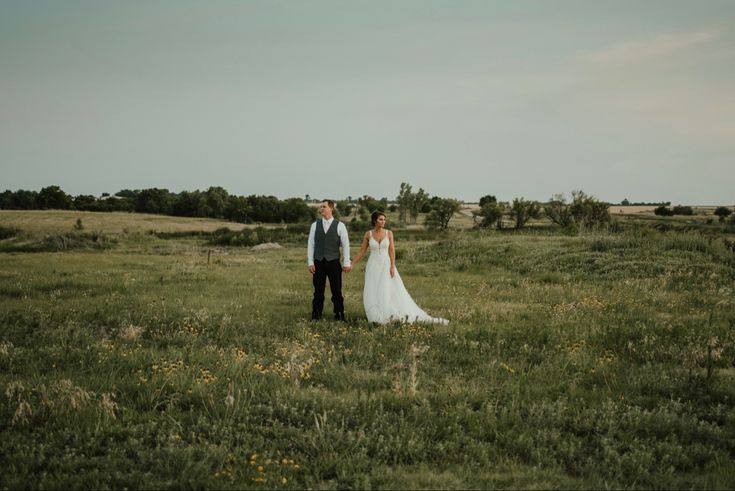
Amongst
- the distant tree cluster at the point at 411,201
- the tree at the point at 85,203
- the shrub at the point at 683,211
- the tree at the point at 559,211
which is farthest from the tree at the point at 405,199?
the tree at the point at 85,203

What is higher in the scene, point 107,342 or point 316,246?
point 316,246

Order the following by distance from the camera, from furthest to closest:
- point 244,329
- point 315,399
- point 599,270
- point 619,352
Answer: point 599,270
point 244,329
point 619,352
point 315,399

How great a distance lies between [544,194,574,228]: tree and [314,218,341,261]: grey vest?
9052 cm

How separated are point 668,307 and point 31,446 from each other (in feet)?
46.3

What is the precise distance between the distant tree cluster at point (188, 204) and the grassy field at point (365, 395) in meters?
113

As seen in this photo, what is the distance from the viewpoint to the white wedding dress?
1204 cm

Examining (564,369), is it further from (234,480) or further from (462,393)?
(234,480)

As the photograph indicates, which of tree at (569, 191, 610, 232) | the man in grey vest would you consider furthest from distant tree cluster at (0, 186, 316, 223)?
the man in grey vest

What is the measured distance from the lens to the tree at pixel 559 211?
9550 centimetres

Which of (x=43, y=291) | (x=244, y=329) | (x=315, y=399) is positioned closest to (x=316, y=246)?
(x=244, y=329)

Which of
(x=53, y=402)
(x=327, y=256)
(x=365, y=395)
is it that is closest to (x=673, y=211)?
(x=327, y=256)

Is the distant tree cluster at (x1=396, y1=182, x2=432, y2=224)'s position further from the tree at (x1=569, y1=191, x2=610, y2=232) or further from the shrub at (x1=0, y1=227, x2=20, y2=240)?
the shrub at (x1=0, y1=227, x2=20, y2=240)

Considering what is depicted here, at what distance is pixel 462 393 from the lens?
22.7 ft

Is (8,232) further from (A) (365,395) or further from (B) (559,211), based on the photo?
(B) (559,211)
